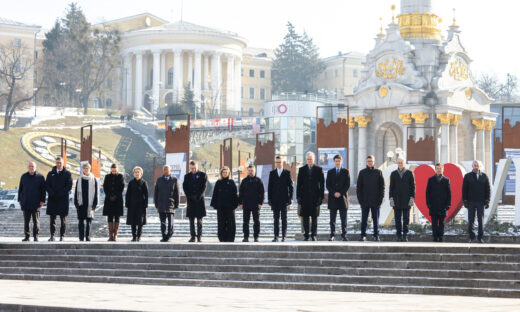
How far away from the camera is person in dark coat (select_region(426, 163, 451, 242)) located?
18.6 metres

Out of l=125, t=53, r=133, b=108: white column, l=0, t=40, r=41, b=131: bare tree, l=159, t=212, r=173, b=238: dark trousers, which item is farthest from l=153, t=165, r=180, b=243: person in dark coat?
l=125, t=53, r=133, b=108: white column

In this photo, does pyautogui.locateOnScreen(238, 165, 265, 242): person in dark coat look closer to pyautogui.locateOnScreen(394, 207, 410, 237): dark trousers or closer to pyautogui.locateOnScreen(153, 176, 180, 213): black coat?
pyautogui.locateOnScreen(153, 176, 180, 213): black coat

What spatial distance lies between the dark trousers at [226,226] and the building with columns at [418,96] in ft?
64.3

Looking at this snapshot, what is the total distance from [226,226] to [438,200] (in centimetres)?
453

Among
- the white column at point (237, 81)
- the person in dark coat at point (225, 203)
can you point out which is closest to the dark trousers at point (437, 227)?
the person in dark coat at point (225, 203)

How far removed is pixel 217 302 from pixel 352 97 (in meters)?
28.5

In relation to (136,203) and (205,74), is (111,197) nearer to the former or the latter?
(136,203)

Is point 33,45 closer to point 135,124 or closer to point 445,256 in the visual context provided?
point 135,124

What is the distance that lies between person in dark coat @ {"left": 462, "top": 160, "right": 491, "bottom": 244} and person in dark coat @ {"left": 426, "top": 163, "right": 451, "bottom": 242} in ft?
1.40

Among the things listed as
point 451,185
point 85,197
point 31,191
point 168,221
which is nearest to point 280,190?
point 168,221

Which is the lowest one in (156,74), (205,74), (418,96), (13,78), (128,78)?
(418,96)

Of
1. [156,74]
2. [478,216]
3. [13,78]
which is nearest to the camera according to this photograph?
[478,216]

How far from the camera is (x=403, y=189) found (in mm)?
18688

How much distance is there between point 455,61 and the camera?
130 feet
